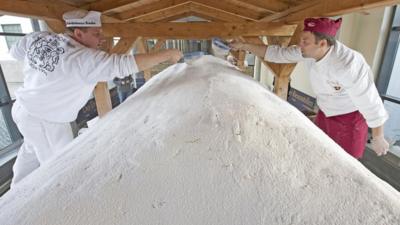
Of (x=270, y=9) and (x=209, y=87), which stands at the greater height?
(x=270, y=9)

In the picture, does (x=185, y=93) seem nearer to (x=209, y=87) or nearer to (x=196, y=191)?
(x=209, y=87)

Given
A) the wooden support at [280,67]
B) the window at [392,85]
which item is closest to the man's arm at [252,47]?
the wooden support at [280,67]

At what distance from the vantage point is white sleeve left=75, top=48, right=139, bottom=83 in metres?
1.31

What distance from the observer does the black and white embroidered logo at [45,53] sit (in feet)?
4.46

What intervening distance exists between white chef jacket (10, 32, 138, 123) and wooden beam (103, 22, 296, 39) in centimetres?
57

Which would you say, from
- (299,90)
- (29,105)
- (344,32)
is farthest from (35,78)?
(299,90)

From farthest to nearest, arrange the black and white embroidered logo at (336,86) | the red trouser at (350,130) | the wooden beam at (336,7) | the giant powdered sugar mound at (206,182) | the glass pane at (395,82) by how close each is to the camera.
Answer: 1. the glass pane at (395,82)
2. the red trouser at (350,130)
3. the black and white embroidered logo at (336,86)
4. the wooden beam at (336,7)
5. the giant powdered sugar mound at (206,182)

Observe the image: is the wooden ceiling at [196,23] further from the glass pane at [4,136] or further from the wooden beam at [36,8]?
the glass pane at [4,136]

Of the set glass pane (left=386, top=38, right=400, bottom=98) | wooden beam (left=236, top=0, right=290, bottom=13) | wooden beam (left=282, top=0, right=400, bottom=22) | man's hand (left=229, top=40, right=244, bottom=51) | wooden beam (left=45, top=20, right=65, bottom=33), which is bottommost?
glass pane (left=386, top=38, right=400, bottom=98)

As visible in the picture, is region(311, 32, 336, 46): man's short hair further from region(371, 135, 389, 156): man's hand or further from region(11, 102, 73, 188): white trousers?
region(11, 102, 73, 188): white trousers

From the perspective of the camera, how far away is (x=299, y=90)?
18.2 ft

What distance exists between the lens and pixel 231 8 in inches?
107

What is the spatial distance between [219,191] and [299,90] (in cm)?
564

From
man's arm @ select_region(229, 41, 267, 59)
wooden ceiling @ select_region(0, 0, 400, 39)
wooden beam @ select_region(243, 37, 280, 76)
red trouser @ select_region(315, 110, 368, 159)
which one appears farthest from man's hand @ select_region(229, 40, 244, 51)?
red trouser @ select_region(315, 110, 368, 159)
